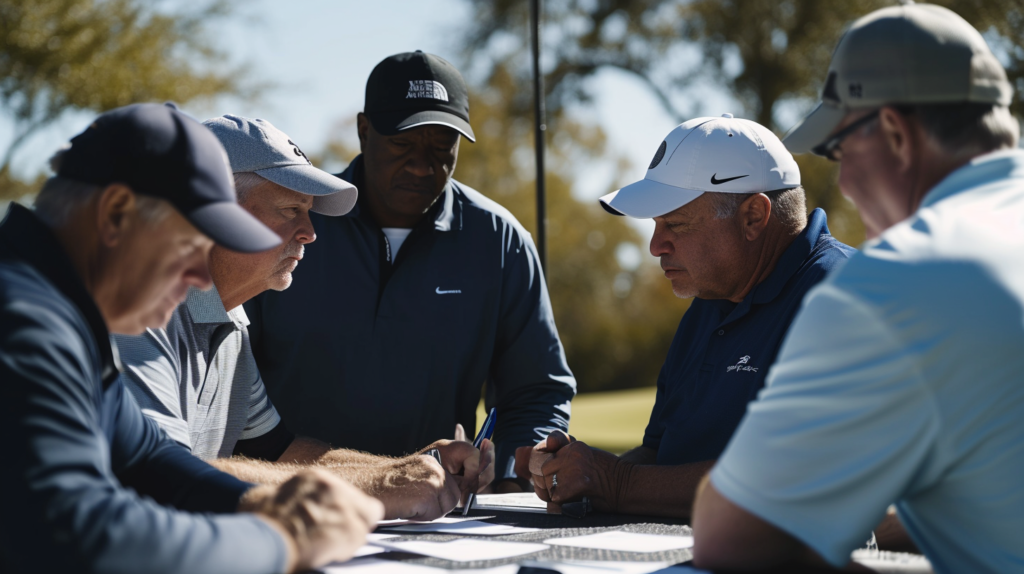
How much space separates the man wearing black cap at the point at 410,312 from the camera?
3.40 meters

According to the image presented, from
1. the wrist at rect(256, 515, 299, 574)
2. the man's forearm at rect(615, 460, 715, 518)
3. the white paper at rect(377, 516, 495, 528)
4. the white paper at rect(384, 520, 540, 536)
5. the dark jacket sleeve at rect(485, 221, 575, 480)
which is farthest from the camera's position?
the dark jacket sleeve at rect(485, 221, 575, 480)

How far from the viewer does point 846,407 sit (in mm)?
1299

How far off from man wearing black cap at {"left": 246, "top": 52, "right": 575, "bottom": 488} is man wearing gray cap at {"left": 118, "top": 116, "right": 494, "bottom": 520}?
506 mm

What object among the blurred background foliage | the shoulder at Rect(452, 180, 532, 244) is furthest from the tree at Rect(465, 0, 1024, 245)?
the shoulder at Rect(452, 180, 532, 244)

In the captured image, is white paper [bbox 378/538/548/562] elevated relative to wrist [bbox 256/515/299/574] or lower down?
lower down

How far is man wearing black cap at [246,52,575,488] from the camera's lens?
3404 millimetres

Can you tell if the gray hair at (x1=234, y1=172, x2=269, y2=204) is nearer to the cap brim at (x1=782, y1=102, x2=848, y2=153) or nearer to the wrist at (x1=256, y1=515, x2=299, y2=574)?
the wrist at (x1=256, y1=515, x2=299, y2=574)

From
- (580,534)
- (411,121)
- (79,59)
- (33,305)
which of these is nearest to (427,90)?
(411,121)

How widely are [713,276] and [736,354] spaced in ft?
0.96

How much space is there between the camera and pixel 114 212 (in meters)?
1.40

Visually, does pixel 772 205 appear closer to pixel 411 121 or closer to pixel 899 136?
pixel 899 136

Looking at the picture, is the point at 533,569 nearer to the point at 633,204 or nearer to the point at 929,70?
the point at 929,70

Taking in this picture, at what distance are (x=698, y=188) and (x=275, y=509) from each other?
1763 millimetres

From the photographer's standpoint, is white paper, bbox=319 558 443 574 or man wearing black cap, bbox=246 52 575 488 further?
man wearing black cap, bbox=246 52 575 488
